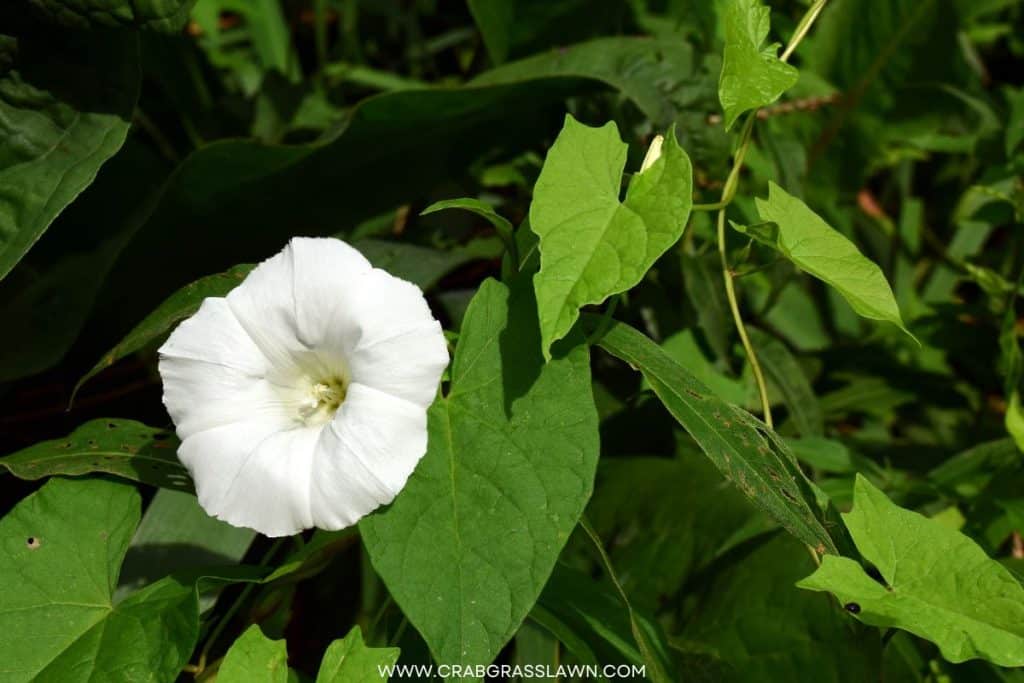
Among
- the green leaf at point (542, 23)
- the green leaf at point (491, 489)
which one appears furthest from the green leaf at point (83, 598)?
the green leaf at point (542, 23)

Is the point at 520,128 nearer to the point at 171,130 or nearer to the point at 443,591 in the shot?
the point at 171,130

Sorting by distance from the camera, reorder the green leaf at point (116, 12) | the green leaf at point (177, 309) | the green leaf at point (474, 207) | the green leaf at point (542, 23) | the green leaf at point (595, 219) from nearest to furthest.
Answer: the green leaf at point (595, 219)
the green leaf at point (474, 207)
the green leaf at point (177, 309)
the green leaf at point (116, 12)
the green leaf at point (542, 23)

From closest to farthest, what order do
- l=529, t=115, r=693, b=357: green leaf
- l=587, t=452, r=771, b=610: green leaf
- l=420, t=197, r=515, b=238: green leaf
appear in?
l=529, t=115, r=693, b=357: green leaf < l=420, t=197, r=515, b=238: green leaf < l=587, t=452, r=771, b=610: green leaf

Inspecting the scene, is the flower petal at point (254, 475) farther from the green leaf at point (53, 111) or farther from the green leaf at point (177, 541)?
the green leaf at point (53, 111)

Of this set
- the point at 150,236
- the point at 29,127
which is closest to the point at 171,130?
the point at 150,236

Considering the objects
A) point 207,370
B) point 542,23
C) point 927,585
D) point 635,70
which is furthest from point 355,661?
point 542,23

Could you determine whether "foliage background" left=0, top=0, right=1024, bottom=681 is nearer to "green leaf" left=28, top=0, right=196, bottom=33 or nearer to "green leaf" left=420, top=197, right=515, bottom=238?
"green leaf" left=28, top=0, right=196, bottom=33

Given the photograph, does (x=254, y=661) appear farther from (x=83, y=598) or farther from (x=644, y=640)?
(x=644, y=640)

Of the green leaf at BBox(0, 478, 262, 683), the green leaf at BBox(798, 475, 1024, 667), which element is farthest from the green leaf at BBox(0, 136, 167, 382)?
the green leaf at BBox(798, 475, 1024, 667)
